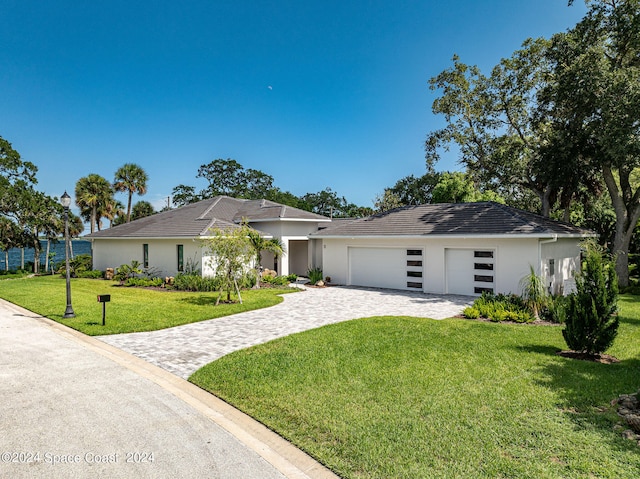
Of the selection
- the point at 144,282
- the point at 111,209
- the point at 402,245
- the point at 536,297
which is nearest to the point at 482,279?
the point at 402,245

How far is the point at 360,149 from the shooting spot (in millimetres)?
34344

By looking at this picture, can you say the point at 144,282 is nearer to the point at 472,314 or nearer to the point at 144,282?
the point at 144,282

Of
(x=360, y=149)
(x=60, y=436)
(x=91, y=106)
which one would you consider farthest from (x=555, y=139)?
(x=91, y=106)

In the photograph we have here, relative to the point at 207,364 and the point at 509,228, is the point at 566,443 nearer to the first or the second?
the point at 207,364

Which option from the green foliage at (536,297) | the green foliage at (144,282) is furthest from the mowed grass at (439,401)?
the green foliage at (144,282)

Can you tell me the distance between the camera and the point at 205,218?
2300 centimetres

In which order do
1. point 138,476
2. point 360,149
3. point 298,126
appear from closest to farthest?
point 138,476, point 298,126, point 360,149

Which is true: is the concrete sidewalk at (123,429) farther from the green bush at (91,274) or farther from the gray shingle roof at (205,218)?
the green bush at (91,274)

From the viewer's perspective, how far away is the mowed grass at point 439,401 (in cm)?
380

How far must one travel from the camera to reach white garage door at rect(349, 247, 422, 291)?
17.5m

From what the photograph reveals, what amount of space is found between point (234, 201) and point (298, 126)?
329 inches

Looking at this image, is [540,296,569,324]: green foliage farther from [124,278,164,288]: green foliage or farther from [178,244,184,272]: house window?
[124,278,164,288]: green foliage

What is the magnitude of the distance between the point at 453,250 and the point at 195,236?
506 inches

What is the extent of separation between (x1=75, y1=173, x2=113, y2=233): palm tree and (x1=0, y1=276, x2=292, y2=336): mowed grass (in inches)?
707
